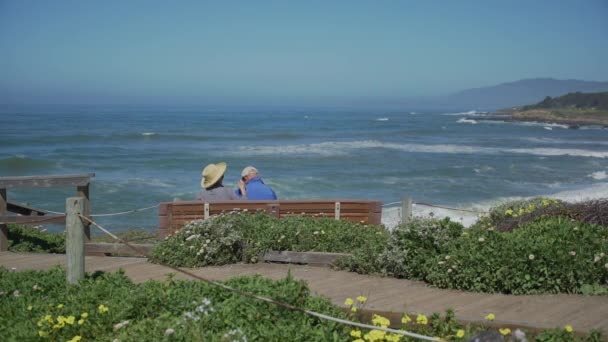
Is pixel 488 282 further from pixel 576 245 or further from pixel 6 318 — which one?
pixel 6 318

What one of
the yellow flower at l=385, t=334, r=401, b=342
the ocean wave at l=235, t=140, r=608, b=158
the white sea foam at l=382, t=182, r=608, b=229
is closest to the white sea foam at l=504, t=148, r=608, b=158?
the ocean wave at l=235, t=140, r=608, b=158

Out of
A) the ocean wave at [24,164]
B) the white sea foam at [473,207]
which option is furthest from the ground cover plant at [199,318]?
the ocean wave at [24,164]

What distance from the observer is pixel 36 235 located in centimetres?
1083

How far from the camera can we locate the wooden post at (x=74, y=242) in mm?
6578

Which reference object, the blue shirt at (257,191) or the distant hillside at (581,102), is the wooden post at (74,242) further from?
the distant hillside at (581,102)

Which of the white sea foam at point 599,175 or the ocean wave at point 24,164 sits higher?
the white sea foam at point 599,175

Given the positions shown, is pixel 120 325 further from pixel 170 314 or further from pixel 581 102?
pixel 581 102

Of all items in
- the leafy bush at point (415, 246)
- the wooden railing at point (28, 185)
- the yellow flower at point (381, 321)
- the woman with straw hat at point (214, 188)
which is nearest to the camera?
the yellow flower at point (381, 321)

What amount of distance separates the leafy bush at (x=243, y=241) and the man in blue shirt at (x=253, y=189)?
1.96 meters

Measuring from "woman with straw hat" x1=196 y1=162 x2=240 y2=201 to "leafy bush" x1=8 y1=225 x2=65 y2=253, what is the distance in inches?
98.4

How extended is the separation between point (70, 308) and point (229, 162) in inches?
1278

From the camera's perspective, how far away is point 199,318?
16.5 feet

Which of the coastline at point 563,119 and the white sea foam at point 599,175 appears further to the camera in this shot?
the coastline at point 563,119

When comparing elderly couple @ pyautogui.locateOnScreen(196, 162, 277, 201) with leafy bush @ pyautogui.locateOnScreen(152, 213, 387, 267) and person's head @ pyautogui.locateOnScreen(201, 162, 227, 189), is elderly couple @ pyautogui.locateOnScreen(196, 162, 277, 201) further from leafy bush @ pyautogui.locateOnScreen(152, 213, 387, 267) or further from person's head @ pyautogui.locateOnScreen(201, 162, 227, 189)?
leafy bush @ pyautogui.locateOnScreen(152, 213, 387, 267)
